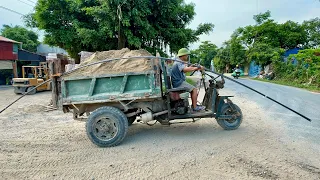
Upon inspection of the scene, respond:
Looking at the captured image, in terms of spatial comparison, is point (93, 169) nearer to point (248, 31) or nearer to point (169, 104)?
point (169, 104)

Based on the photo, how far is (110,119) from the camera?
4.73 metres

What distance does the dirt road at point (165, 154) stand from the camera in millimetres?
3467

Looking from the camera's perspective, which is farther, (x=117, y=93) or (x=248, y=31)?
(x=248, y=31)

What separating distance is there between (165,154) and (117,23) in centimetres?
968

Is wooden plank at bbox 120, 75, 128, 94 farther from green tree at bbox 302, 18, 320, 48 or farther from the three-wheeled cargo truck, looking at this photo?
green tree at bbox 302, 18, 320, 48

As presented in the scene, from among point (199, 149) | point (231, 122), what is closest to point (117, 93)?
point (199, 149)

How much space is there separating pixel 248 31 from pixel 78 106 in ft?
108

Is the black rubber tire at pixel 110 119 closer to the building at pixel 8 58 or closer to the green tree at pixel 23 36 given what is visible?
the building at pixel 8 58

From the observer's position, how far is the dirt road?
3467mm

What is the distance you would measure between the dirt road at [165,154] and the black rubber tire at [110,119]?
16 centimetres

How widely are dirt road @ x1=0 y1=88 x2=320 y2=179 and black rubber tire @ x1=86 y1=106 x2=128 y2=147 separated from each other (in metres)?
0.16

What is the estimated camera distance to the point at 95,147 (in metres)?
4.66

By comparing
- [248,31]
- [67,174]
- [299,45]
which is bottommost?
[67,174]

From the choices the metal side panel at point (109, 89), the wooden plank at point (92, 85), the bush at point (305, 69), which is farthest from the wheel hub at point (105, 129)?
the bush at point (305, 69)
